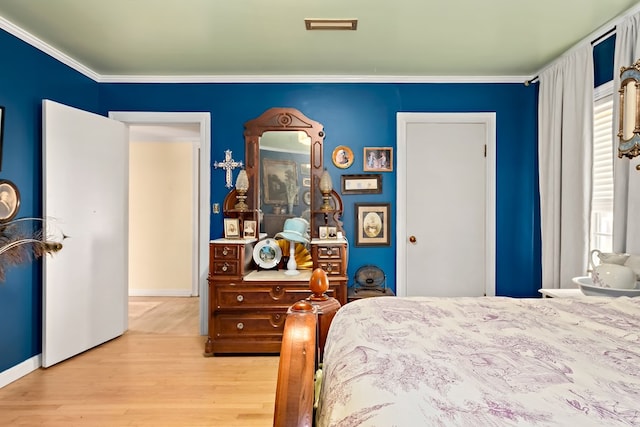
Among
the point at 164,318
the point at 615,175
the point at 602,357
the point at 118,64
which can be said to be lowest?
the point at 164,318

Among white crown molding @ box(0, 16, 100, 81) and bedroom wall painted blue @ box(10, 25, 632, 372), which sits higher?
white crown molding @ box(0, 16, 100, 81)

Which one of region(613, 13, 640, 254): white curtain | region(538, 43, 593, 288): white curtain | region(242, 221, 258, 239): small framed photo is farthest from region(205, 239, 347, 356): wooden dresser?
region(613, 13, 640, 254): white curtain

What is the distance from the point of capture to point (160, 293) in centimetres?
551

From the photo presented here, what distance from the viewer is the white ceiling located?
2.42 m

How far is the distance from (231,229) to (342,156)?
125 centimetres

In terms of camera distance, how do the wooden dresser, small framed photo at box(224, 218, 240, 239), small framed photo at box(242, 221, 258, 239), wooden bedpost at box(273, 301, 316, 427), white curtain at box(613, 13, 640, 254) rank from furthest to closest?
small framed photo at box(242, 221, 258, 239) → small framed photo at box(224, 218, 240, 239) → the wooden dresser → white curtain at box(613, 13, 640, 254) → wooden bedpost at box(273, 301, 316, 427)

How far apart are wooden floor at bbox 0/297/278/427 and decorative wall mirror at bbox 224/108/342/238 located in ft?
4.26

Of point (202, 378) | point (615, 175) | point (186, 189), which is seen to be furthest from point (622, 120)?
point (186, 189)

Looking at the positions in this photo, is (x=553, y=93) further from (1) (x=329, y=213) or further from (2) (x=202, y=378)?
(2) (x=202, y=378)

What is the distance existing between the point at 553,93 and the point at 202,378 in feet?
11.9

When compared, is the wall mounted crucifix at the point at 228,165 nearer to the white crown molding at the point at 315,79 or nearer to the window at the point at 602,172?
the white crown molding at the point at 315,79

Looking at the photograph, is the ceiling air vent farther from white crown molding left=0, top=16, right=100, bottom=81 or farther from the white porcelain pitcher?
the white porcelain pitcher

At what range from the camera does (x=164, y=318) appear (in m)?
4.34

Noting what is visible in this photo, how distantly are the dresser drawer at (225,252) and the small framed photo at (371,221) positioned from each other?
3.83ft
